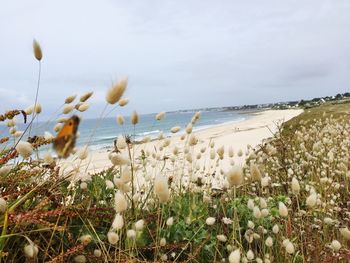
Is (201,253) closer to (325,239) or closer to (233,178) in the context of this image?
(233,178)

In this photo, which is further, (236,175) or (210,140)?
(210,140)

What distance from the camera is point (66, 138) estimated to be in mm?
1273

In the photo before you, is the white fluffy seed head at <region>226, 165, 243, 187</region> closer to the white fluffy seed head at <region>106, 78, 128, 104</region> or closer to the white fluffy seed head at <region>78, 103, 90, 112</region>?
the white fluffy seed head at <region>106, 78, 128, 104</region>

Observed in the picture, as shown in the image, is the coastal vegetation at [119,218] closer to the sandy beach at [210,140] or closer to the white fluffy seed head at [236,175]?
the white fluffy seed head at [236,175]

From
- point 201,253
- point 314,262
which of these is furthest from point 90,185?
point 314,262

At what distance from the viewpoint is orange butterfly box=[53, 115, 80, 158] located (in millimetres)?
1234

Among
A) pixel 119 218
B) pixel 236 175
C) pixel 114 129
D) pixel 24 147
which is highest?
pixel 24 147

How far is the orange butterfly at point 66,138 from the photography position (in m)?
1.23

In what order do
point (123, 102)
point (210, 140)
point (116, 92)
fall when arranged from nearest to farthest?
point (116, 92) → point (123, 102) → point (210, 140)

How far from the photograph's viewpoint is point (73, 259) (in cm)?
221

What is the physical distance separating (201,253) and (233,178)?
1.21m

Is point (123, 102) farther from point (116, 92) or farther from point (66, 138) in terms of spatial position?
point (66, 138)

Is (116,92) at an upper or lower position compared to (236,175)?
upper

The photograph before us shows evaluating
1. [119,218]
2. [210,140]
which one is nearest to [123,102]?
[119,218]
